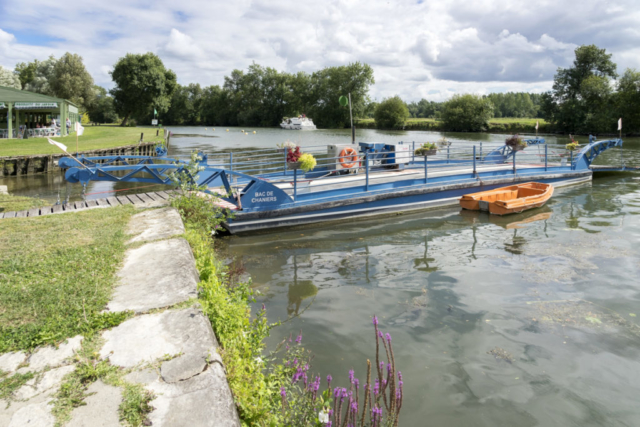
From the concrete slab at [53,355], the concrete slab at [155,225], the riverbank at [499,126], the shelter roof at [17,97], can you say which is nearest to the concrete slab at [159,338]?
the concrete slab at [53,355]

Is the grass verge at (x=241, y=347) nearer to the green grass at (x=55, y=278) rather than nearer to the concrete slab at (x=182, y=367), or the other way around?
the concrete slab at (x=182, y=367)

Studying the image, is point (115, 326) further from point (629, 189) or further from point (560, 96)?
point (560, 96)

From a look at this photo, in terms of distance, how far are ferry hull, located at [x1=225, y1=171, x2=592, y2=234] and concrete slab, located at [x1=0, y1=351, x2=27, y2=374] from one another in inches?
269

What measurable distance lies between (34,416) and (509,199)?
1397 cm

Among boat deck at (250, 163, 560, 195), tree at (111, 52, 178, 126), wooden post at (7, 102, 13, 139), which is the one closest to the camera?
boat deck at (250, 163, 560, 195)

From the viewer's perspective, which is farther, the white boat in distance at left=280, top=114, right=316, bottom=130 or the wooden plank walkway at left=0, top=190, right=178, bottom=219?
the white boat in distance at left=280, top=114, right=316, bottom=130

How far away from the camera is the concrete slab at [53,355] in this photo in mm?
3223

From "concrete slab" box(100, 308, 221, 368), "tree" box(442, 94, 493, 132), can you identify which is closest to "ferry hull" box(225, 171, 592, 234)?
A: "concrete slab" box(100, 308, 221, 368)

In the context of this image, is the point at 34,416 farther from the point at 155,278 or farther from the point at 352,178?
the point at 352,178

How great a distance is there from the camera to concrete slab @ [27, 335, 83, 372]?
3223 mm

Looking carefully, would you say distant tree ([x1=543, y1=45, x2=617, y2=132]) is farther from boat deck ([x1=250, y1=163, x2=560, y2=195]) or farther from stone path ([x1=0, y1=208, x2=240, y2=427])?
stone path ([x1=0, y1=208, x2=240, y2=427])

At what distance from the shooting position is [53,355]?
3.35m

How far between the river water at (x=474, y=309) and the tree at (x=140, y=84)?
70.8 m

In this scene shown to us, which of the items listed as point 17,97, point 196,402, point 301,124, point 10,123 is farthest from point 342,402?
point 301,124
